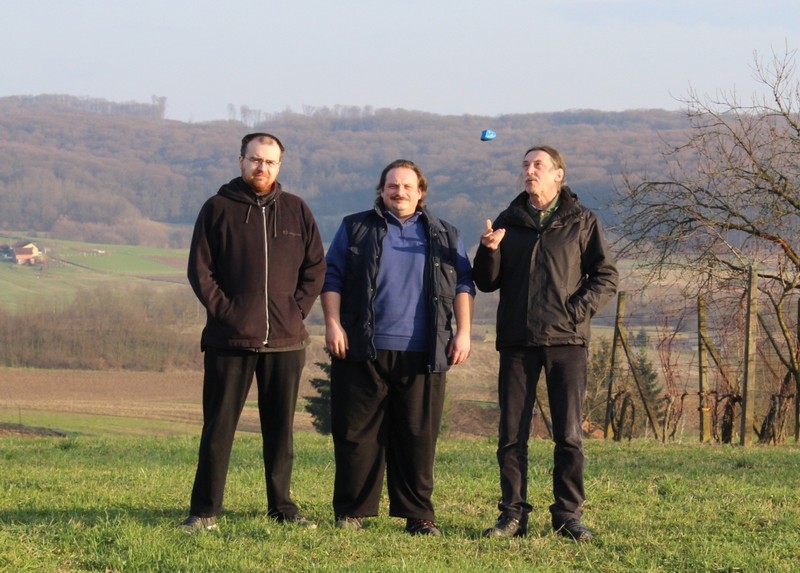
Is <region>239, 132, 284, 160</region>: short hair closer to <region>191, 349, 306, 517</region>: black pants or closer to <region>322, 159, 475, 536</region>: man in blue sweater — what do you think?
<region>322, 159, 475, 536</region>: man in blue sweater

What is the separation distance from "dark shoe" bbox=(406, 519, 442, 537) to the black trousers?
0.03 meters

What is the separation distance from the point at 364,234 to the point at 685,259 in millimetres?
10887

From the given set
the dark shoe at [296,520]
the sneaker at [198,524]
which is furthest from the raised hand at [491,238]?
the sneaker at [198,524]

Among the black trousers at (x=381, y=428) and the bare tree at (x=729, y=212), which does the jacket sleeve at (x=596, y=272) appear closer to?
the black trousers at (x=381, y=428)

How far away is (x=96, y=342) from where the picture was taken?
232ft

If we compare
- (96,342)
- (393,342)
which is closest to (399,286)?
(393,342)

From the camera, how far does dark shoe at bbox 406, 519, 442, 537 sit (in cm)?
604

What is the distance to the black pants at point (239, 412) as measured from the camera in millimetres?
6043

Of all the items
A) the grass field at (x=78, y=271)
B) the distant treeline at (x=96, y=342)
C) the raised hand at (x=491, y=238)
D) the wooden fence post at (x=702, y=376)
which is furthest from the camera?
the grass field at (x=78, y=271)

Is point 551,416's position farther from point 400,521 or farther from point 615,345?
point 615,345

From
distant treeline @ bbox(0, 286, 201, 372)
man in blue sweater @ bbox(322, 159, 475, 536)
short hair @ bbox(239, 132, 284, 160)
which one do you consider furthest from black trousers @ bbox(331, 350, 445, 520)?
distant treeline @ bbox(0, 286, 201, 372)

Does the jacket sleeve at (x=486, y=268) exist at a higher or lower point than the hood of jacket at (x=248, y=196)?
lower

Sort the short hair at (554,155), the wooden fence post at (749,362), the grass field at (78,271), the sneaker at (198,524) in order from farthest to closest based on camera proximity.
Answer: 1. the grass field at (78,271)
2. the wooden fence post at (749,362)
3. the short hair at (554,155)
4. the sneaker at (198,524)

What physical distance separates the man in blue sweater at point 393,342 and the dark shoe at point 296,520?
20 cm
